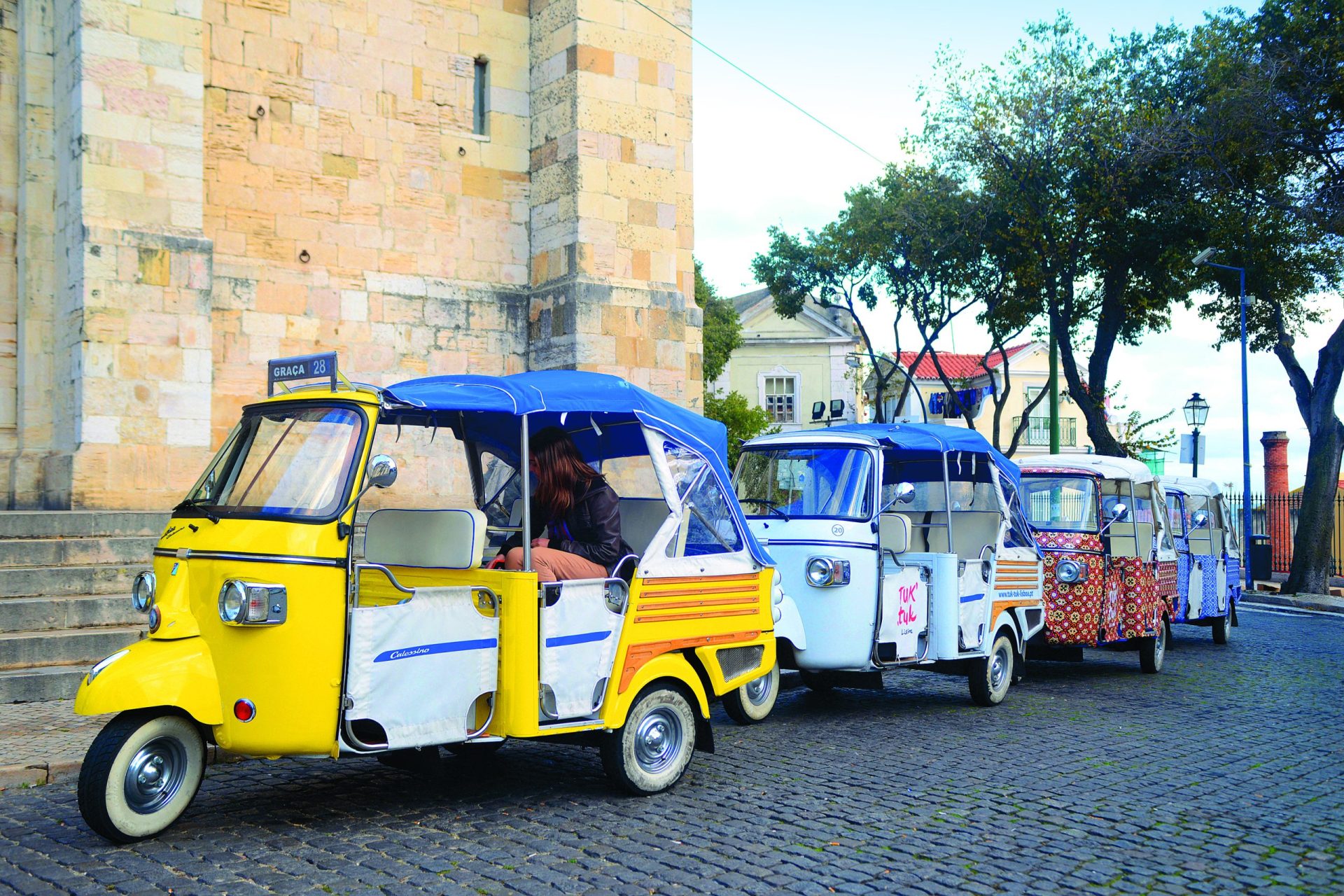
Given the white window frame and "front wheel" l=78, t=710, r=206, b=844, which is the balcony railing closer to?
the white window frame

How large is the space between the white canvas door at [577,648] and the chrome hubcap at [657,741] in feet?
1.57

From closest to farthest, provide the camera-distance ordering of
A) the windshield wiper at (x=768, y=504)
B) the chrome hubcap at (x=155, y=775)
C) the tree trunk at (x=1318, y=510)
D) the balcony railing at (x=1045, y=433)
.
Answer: the chrome hubcap at (x=155, y=775), the windshield wiper at (x=768, y=504), the tree trunk at (x=1318, y=510), the balcony railing at (x=1045, y=433)

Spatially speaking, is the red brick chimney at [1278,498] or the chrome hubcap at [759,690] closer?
the chrome hubcap at [759,690]

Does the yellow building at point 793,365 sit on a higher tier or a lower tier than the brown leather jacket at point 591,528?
higher

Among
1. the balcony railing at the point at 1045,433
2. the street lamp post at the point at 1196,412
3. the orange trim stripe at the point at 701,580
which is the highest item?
the balcony railing at the point at 1045,433

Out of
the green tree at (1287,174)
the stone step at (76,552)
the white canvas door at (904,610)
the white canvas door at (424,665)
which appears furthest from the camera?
the green tree at (1287,174)

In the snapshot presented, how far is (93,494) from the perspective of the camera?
1296 centimetres

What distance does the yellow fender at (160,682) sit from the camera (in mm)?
5371

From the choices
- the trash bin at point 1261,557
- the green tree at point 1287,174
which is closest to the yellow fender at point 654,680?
the green tree at point 1287,174

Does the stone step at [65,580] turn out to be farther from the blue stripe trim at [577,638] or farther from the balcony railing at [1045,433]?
the balcony railing at [1045,433]

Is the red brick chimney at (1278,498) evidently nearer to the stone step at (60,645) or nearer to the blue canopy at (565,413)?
the blue canopy at (565,413)

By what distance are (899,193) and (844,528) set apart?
24077 mm

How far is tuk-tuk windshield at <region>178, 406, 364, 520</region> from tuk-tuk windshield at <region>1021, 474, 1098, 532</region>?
8.72 m

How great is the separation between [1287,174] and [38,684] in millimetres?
23345
